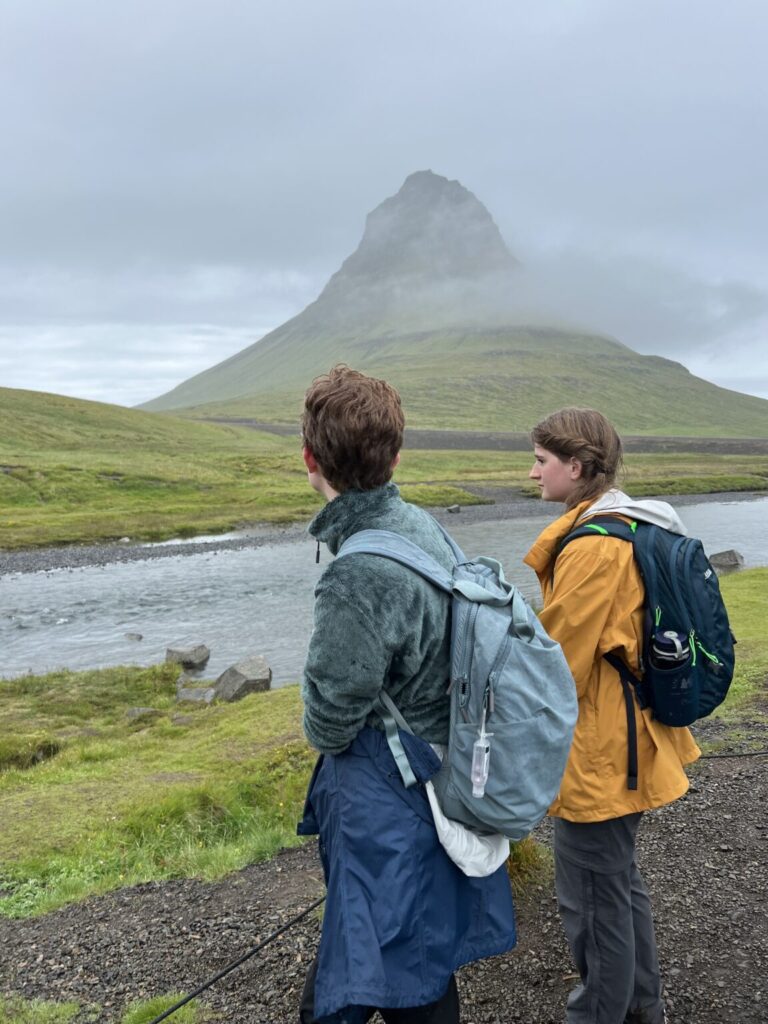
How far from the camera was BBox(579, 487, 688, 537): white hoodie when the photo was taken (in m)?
4.28

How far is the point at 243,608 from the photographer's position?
29094 millimetres

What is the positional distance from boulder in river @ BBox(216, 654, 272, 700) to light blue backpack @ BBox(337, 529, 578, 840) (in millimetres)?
15468

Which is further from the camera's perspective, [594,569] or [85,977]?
[85,977]

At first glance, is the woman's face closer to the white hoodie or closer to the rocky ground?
the white hoodie

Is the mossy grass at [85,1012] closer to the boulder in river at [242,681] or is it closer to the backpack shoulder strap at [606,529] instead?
the backpack shoulder strap at [606,529]

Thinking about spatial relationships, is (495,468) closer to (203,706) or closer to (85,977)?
(203,706)

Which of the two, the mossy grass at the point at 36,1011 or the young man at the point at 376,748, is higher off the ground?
the young man at the point at 376,748

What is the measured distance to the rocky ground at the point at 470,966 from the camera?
5199 mm

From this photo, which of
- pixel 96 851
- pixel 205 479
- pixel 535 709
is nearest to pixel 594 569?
pixel 535 709

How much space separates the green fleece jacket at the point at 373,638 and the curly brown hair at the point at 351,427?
4.6 inches

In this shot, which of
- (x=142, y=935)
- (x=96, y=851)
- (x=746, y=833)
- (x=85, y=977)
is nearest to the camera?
(x=85, y=977)

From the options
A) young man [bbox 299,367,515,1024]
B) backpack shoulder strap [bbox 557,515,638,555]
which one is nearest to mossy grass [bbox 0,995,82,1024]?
young man [bbox 299,367,515,1024]

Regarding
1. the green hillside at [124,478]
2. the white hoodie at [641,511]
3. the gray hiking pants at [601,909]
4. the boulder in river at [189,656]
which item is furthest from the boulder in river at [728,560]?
the gray hiking pants at [601,909]

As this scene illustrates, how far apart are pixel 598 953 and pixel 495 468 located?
92.7 metres
